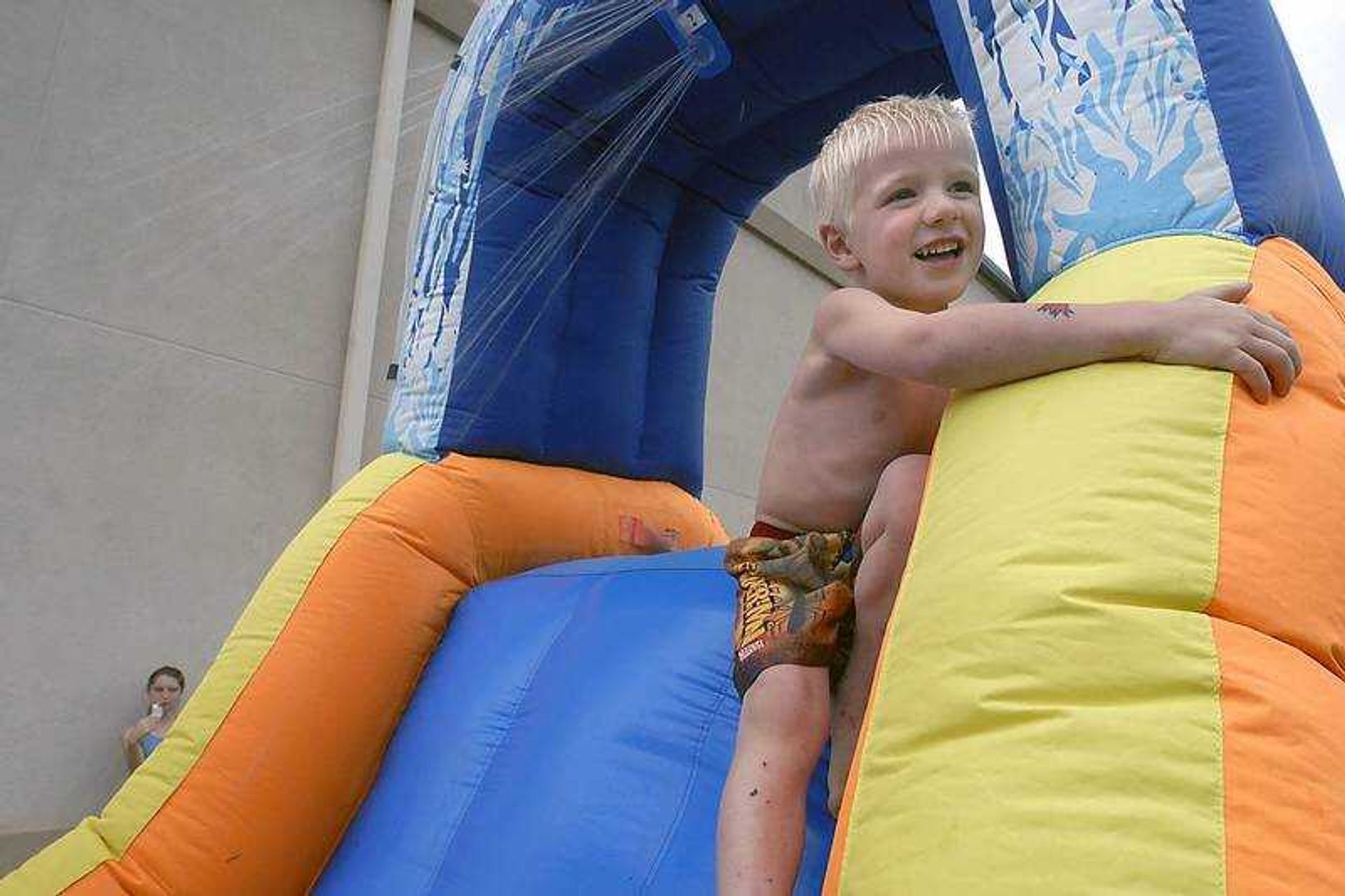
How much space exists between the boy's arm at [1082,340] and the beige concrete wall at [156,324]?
2.65 m

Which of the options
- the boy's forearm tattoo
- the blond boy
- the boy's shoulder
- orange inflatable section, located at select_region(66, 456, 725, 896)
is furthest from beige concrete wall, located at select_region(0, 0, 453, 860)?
the boy's forearm tattoo

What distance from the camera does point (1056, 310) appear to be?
2.67 feet

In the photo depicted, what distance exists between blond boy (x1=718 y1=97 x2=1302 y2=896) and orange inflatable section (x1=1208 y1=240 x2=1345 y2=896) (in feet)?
0.18

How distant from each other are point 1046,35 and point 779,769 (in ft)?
2.35

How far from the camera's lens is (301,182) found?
11.6 ft

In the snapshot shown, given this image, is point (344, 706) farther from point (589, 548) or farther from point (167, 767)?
point (589, 548)

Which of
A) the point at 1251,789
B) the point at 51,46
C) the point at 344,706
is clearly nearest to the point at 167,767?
the point at 344,706

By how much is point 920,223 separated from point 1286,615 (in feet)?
1.61

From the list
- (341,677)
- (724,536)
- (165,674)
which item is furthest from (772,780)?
(165,674)

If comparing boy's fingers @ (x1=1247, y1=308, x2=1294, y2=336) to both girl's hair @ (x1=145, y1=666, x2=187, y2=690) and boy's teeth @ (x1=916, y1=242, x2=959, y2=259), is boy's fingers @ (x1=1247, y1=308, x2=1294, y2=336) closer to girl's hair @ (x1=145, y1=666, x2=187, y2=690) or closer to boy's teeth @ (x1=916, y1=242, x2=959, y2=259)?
boy's teeth @ (x1=916, y1=242, x2=959, y2=259)

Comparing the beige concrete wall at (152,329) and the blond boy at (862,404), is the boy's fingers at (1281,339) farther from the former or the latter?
the beige concrete wall at (152,329)

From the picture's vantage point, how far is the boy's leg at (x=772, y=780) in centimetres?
85

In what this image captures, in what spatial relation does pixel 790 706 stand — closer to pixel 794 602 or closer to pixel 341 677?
pixel 794 602

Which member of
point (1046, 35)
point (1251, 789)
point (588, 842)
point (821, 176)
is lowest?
point (588, 842)
